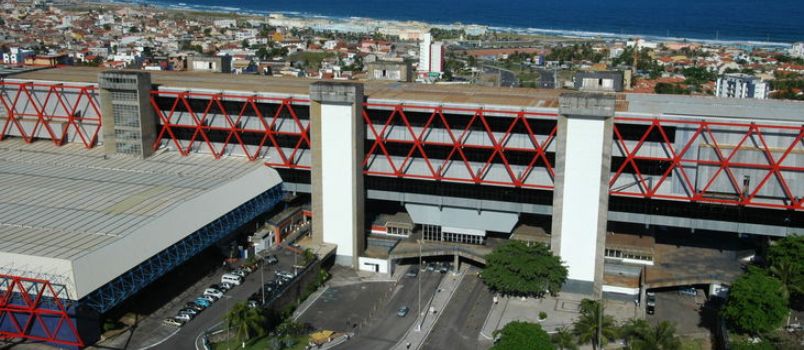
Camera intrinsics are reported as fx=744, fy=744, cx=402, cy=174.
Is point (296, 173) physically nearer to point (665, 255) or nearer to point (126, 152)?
point (126, 152)

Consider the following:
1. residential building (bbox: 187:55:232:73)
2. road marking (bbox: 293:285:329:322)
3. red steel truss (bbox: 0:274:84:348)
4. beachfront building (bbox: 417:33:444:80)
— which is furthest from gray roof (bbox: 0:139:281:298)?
beachfront building (bbox: 417:33:444:80)

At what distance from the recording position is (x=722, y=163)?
49.1m

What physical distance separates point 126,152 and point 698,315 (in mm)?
45239

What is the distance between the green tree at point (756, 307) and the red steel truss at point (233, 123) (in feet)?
106

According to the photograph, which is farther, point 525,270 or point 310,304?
point 310,304

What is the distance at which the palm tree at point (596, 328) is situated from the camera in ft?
141

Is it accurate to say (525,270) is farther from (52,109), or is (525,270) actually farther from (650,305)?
(52,109)

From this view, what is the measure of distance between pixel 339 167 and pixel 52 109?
2838 cm

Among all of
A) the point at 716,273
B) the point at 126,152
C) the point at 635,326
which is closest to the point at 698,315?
the point at 716,273

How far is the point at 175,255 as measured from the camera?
47031 millimetres

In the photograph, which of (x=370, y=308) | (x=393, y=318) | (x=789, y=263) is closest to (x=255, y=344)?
(x=370, y=308)

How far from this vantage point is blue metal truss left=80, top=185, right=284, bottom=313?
136ft

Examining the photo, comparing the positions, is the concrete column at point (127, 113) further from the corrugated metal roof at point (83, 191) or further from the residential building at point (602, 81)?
the residential building at point (602, 81)

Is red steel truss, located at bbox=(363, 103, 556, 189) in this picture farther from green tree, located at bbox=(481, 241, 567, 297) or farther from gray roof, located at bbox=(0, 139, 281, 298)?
gray roof, located at bbox=(0, 139, 281, 298)
